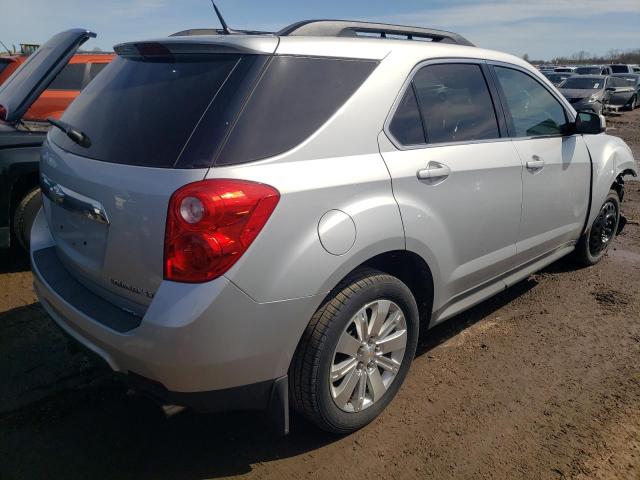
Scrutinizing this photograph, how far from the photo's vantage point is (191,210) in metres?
1.92

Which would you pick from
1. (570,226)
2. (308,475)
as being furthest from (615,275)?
(308,475)

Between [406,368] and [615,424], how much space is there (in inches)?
42.1

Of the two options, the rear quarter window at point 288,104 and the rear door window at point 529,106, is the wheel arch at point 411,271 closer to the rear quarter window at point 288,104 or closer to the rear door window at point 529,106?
the rear quarter window at point 288,104

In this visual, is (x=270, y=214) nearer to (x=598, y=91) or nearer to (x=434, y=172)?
(x=434, y=172)

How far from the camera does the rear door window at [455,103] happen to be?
277 cm

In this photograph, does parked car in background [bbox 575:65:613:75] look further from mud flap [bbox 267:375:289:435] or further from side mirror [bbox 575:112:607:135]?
mud flap [bbox 267:375:289:435]

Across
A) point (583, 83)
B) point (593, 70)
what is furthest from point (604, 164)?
point (593, 70)

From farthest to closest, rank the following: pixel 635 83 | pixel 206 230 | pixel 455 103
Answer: pixel 635 83 → pixel 455 103 → pixel 206 230

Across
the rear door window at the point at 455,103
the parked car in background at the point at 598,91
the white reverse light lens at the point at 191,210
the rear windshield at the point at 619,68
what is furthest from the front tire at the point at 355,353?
the rear windshield at the point at 619,68

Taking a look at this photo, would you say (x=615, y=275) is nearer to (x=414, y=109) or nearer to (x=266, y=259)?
(x=414, y=109)

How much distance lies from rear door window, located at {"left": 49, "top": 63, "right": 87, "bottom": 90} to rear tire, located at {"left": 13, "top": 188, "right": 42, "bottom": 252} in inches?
136

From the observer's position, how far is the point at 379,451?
8.12 ft

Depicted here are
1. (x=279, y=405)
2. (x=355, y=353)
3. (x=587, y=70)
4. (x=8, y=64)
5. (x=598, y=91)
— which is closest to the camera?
(x=279, y=405)

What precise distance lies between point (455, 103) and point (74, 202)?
2056mm
